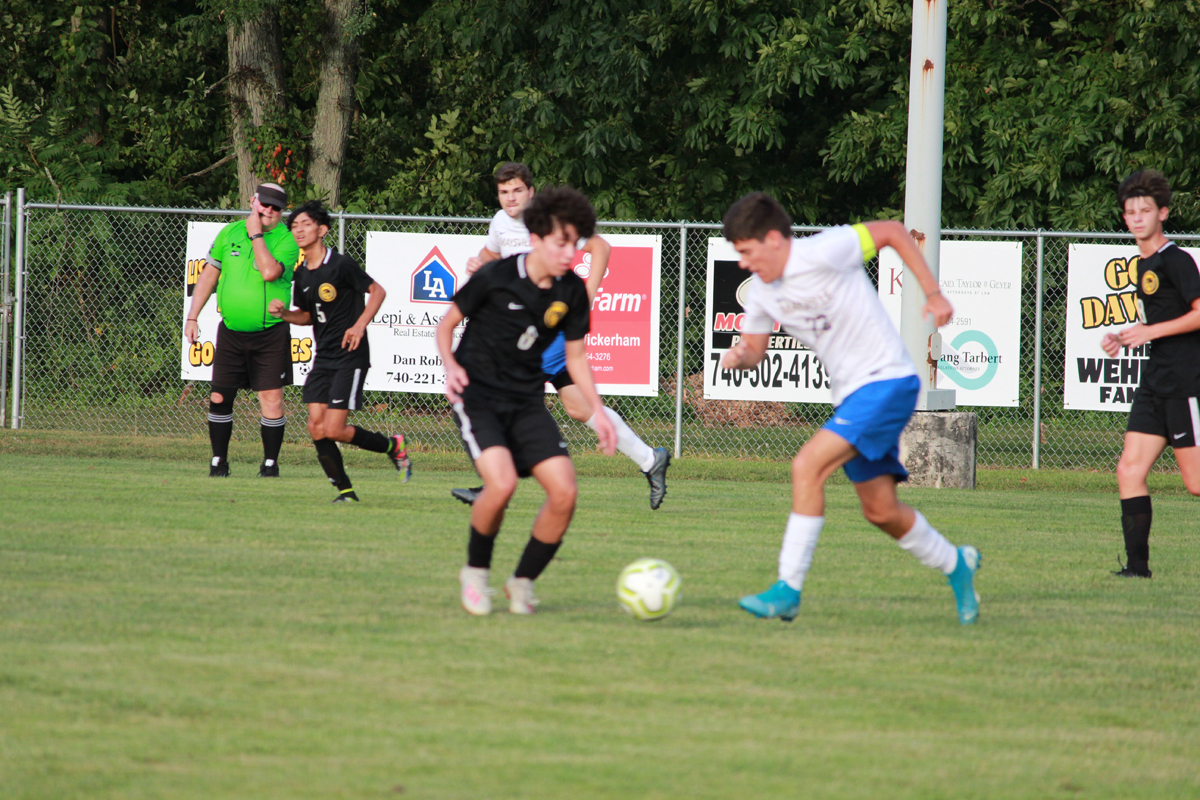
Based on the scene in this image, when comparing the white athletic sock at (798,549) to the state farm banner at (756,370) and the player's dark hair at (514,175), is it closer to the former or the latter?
the player's dark hair at (514,175)

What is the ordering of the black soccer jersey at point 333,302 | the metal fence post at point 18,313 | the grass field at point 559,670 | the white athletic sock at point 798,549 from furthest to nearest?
→ the metal fence post at point 18,313
the black soccer jersey at point 333,302
the white athletic sock at point 798,549
the grass field at point 559,670

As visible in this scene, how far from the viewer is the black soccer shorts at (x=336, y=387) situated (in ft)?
30.7

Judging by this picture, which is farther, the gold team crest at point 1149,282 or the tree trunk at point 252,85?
the tree trunk at point 252,85

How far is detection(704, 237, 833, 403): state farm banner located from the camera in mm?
13539

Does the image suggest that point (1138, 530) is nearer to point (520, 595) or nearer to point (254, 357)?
point (520, 595)

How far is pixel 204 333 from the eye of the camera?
561 inches

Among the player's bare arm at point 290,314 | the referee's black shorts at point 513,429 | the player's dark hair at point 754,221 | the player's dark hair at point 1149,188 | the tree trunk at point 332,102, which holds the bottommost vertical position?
the referee's black shorts at point 513,429

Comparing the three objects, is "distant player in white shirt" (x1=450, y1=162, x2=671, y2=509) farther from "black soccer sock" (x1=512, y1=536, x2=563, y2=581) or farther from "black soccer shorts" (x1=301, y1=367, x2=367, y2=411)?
"black soccer sock" (x1=512, y1=536, x2=563, y2=581)

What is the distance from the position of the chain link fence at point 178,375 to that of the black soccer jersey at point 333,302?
4.79 meters

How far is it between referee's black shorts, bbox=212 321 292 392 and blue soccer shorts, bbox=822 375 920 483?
254 inches

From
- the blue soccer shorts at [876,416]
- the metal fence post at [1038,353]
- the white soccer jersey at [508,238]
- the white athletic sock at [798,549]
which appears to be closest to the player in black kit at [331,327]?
the white soccer jersey at [508,238]

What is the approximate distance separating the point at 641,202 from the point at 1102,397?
984 centimetres

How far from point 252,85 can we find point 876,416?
17918mm

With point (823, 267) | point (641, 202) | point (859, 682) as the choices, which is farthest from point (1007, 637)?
point (641, 202)
